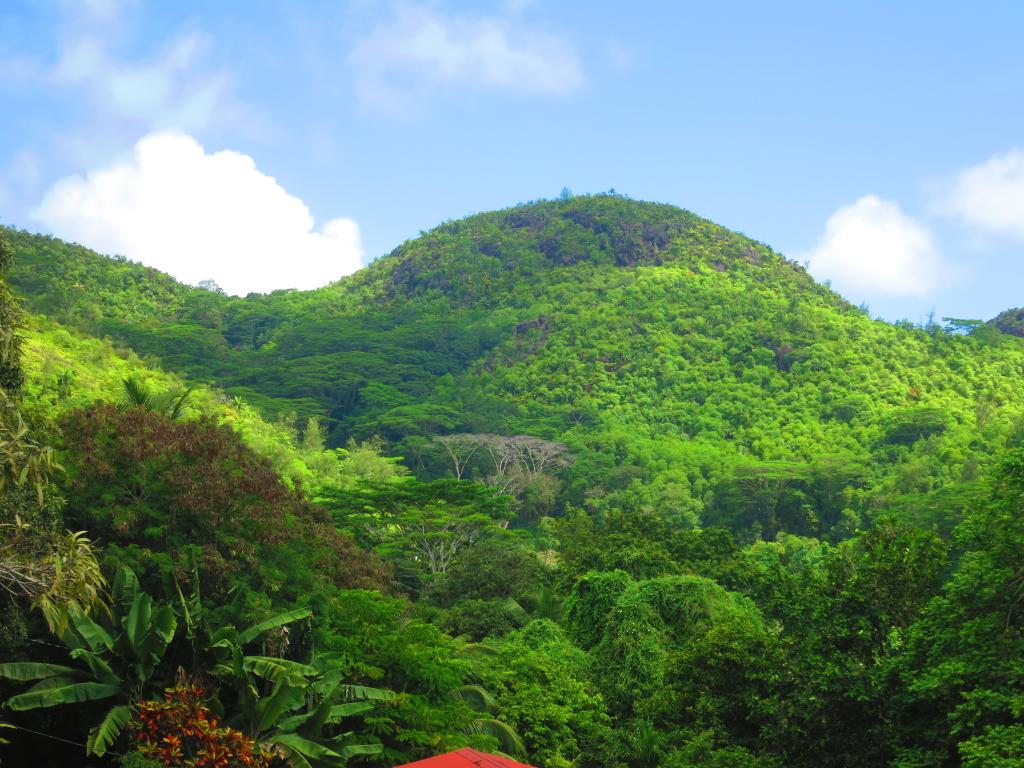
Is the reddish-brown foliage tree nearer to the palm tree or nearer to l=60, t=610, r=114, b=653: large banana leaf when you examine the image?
l=60, t=610, r=114, b=653: large banana leaf

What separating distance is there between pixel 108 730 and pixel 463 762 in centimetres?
453

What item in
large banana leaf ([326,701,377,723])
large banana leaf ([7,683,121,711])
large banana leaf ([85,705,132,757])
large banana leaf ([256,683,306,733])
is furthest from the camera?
large banana leaf ([326,701,377,723])

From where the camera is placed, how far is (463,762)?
12750 mm

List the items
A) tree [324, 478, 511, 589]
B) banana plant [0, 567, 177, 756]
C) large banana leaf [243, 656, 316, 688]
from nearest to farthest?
banana plant [0, 567, 177, 756]
large banana leaf [243, 656, 316, 688]
tree [324, 478, 511, 589]

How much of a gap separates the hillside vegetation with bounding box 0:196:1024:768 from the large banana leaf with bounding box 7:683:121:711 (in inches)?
1.4

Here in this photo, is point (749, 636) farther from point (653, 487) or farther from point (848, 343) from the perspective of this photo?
point (848, 343)

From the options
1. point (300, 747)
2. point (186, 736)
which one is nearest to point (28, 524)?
point (186, 736)

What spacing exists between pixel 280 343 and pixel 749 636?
71.2 meters

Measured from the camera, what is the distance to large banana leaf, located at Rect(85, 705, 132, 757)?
42.3 ft

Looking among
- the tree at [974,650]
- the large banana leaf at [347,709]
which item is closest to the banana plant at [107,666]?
the large banana leaf at [347,709]

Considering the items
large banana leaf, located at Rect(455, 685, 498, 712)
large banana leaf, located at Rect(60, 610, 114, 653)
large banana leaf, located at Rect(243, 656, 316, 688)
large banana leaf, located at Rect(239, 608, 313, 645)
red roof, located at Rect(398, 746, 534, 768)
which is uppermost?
large banana leaf, located at Rect(239, 608, 313, 645)

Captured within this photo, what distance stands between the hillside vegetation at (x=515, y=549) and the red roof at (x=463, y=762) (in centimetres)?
249

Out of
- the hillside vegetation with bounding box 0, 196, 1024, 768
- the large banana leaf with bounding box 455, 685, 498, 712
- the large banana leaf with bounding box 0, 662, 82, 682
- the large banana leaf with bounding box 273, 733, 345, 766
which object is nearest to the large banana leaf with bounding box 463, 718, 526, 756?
the hillside vegetation with bounding box 0, 196, 1024, 768

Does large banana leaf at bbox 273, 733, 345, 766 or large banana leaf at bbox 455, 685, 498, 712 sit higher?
large banana leaf at bbox 455, 685, 498, 712
